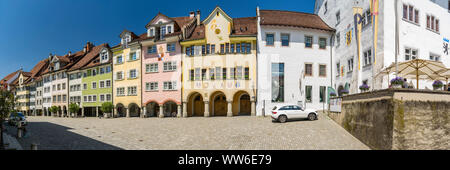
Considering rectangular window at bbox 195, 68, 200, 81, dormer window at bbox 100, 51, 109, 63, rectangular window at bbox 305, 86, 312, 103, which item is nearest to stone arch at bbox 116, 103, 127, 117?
dormer window at bbox 100, 51, 109, 63

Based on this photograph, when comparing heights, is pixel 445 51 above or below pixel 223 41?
below

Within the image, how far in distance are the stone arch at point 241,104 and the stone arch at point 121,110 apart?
1914cm

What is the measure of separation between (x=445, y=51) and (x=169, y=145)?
27.5m

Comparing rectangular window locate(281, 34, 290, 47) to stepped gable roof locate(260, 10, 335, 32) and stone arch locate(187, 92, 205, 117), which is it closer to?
A: stepped gable roof locate(260, 10, 335, 32)

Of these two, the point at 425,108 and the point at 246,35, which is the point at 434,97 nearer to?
the point at 425,108

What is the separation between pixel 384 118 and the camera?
11.1 m

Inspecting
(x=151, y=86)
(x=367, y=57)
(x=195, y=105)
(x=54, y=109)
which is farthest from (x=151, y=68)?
(x=54, y=109)

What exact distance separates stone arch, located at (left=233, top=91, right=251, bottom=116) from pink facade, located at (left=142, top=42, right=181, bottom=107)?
25.6 feet

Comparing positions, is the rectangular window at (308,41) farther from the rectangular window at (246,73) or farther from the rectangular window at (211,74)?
the rectangular window at (211,74)

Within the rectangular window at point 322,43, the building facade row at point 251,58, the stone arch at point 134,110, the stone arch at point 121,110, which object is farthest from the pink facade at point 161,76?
the rectangular window at point 322,43

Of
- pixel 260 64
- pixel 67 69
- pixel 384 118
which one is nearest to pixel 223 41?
pixel 260 64

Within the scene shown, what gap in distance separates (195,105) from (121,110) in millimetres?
14790

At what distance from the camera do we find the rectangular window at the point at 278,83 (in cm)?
2747

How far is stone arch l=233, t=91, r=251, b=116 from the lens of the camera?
103 feet
